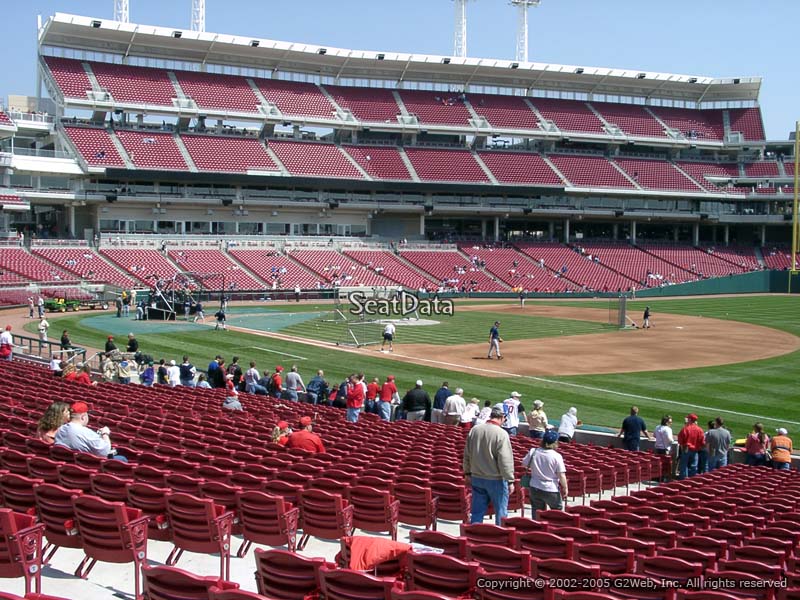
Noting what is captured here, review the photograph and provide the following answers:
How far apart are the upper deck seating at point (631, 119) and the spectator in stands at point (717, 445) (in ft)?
253

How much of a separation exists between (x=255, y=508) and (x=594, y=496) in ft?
25.8

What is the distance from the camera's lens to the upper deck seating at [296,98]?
78188 millimetres

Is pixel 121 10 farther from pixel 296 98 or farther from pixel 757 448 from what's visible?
pixel 757 448

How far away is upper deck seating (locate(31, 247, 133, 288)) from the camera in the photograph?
2299 inches

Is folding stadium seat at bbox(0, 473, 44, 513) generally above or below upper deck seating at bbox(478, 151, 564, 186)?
below

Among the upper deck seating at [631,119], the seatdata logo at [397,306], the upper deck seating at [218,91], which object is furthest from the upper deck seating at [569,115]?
the seatdata logo at [397,306]

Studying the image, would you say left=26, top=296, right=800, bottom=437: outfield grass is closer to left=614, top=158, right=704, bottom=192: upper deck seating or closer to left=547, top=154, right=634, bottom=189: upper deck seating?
left=547, top=154, right=634, bottom=189: upper deck seating

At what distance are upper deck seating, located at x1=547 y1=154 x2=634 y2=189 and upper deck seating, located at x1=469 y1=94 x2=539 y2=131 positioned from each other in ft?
14.8

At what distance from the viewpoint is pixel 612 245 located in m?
87.2

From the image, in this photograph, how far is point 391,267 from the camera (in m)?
72.0

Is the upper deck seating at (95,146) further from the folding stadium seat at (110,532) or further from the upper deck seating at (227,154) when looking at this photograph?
the folding stadium seat at (110,532)

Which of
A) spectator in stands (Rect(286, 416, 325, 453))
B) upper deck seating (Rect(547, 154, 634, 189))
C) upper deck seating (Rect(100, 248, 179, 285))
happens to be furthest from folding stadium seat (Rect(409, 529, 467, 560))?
upper deck seating (Rect(547, 154, 634, 189))

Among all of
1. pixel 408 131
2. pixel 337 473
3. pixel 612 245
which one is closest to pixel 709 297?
pixel 612 245

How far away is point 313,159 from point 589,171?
28957mm
